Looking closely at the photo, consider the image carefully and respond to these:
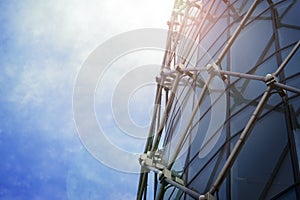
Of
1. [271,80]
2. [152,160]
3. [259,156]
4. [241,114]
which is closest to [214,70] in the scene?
[241,114]

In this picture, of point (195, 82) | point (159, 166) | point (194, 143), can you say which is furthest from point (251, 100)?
point (159, 166)

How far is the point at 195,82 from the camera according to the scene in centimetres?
1300

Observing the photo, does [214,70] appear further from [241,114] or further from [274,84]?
[274,84]

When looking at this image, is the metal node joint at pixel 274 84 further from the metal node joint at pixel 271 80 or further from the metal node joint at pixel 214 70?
the metal node joint at pixel 214 70

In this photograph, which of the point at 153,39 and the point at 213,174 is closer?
the point at 213,174

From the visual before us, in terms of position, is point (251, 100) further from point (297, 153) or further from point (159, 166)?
point (159, 166)

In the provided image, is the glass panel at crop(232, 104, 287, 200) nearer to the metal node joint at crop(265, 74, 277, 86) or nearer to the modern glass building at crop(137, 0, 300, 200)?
the modern glass building at crop(137, 0, 300, 200)

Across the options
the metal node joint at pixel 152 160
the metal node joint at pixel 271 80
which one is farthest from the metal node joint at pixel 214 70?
the metal node joint at pixel 152 160

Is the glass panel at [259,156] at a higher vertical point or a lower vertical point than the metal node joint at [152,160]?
lower

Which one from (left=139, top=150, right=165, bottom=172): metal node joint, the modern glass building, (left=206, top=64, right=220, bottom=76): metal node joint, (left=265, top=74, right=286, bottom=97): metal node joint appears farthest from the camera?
(left=139, top=150, right=165, bottom=172): metal node joint

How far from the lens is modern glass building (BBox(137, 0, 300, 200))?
24.8 feet

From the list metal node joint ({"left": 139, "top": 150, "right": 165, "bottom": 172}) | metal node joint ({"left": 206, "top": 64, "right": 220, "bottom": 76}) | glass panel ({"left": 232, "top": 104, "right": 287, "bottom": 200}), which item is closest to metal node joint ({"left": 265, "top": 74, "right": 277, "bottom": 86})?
glass panel ({"left": 232, "top": 104, "right": 287, "bottom": 200})

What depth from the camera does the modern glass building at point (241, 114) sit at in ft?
24.8

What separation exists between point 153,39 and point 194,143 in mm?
8987
